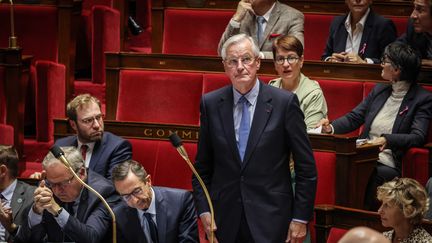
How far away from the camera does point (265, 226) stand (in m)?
1.08

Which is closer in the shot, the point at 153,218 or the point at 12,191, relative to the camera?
the point at 153,218

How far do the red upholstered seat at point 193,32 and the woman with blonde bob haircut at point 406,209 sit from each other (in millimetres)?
824

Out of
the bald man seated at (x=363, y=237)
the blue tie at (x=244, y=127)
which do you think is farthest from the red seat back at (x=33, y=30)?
the bald man seated at (x=363, y=237)

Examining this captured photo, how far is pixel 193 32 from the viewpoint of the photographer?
73.0 inches

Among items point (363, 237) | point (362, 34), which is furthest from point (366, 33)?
point (363, 237)

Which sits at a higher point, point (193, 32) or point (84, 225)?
point (193, 32)

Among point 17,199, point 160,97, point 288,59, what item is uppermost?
point 288,59

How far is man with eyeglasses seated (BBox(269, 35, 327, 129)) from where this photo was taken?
4.40 feet

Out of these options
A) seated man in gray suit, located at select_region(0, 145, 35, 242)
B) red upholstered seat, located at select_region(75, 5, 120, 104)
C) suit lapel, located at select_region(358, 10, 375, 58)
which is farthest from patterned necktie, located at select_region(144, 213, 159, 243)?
red upholstered seat, located at select_region(75, 5, 120, 104)

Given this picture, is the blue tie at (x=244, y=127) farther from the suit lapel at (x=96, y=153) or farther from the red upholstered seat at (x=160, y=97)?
the red upholstered seat at (x=160, y=97)

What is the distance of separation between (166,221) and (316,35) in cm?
79

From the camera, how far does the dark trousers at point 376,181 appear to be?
1.39 meters

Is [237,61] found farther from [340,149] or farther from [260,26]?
[260,26]

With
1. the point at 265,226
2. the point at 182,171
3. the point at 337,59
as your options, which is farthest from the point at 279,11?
the point at 265,226
